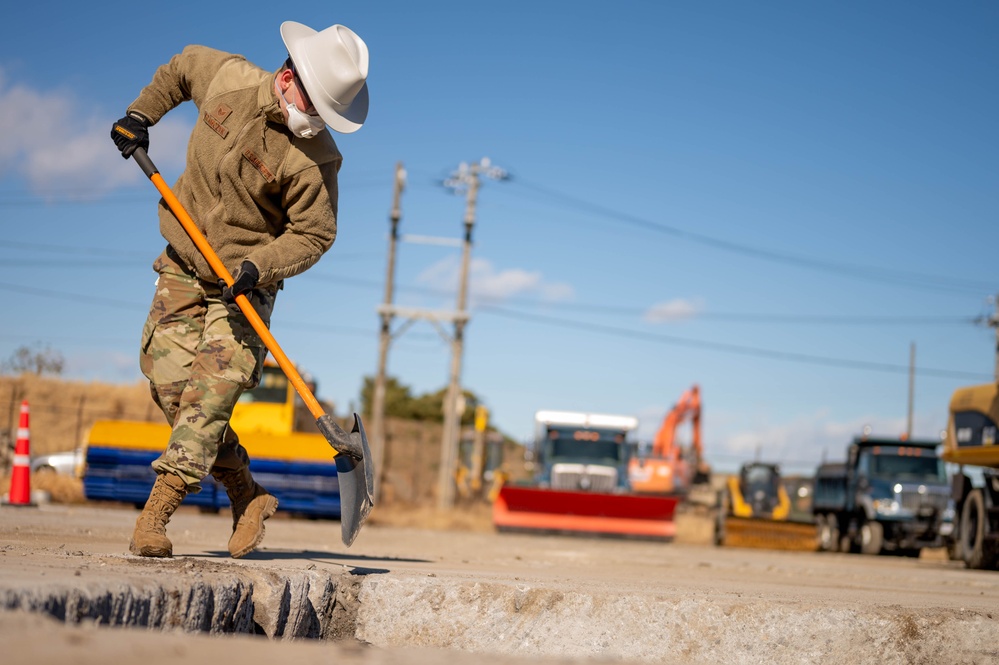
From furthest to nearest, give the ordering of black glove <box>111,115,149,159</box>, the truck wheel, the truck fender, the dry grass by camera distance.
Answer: the truck wheel, the dry grass, the truck fender, black glove <box>111,115,149,159</box>

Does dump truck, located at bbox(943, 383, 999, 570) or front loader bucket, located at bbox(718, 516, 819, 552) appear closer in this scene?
dump truck, located at bbox(943, 383, 999, 570)

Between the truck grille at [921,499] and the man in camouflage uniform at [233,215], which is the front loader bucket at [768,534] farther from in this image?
the man in camouflage uniform at [233,215]

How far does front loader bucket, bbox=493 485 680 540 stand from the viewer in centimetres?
1892

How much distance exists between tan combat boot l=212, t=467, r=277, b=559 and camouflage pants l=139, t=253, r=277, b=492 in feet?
0.42

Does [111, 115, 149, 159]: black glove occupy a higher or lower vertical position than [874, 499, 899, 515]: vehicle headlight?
higher

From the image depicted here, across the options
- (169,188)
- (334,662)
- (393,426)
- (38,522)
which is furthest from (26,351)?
(334,662)

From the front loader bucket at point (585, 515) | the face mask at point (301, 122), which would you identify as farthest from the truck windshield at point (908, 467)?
the face mask at point (301, 122)

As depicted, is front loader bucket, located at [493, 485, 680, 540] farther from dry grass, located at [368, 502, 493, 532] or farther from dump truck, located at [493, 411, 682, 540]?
dry grass, located at [368, 502, 493, 532]

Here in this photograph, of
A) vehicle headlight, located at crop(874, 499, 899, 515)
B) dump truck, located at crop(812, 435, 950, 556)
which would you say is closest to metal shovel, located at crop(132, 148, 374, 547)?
dump truck, located at crop(812, 435, 950, 556)

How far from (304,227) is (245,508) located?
1319 mm

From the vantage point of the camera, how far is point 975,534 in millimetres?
14547

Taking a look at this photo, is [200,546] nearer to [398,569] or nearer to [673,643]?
[398,569]

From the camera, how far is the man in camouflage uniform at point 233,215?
455cm

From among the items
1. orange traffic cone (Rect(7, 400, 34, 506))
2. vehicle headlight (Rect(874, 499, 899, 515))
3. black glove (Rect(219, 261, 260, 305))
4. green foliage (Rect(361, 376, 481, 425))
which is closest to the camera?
black glove (Rect(219, 261, 260, 305))
